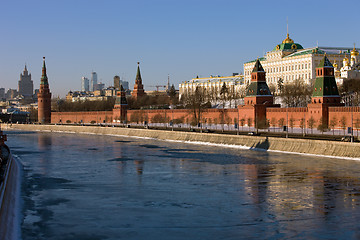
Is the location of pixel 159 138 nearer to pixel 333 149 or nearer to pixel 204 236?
pixel 333 149

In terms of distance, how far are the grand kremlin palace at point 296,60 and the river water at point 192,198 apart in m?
49.3

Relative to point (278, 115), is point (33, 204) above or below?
below

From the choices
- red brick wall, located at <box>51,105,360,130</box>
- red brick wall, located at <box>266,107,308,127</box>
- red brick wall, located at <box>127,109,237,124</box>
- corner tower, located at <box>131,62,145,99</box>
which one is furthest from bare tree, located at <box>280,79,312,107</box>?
corner tower, located at <box>131,62,145,99</box>

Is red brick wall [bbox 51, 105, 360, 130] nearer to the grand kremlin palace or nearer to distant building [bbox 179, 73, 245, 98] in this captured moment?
the grand kremlin palace

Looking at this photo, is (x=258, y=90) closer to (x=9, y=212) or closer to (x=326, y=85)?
(x=326, y=85)

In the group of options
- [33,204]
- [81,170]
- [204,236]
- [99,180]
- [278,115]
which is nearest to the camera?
[204,236]

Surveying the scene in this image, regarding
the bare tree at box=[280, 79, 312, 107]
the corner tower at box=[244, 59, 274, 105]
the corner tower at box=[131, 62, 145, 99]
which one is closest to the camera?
the corner tower at box=[244, 59, 274, 105]

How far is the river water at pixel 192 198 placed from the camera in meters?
15.3

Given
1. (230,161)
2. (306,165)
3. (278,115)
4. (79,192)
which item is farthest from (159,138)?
(79,192)

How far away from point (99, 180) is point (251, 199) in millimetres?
7358

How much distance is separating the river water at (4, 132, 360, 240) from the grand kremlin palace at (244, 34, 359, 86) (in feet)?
162

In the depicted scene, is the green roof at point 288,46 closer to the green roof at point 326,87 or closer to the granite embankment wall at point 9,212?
the green roof at point 326,87

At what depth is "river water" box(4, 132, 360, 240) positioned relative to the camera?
15305 millimetres

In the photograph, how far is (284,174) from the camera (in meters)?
25.2
